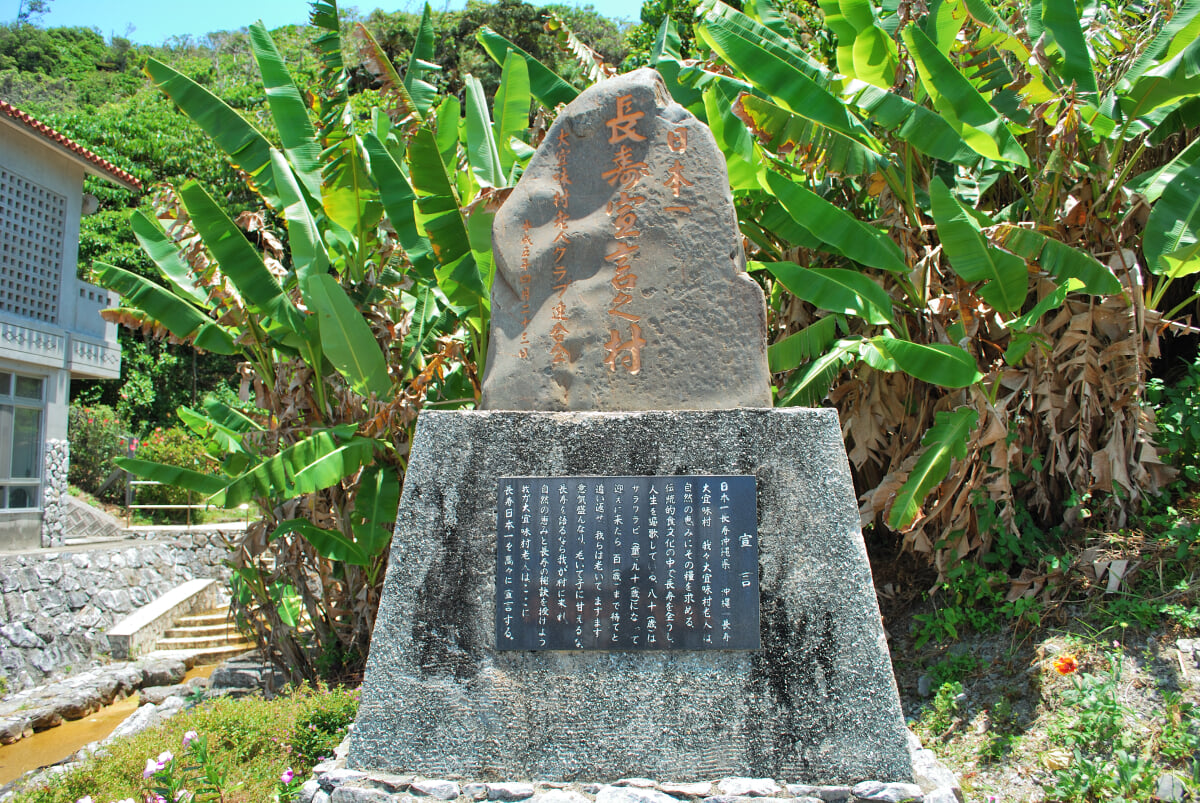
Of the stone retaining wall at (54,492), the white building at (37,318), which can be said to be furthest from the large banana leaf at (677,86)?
the stone retaining wall at (54,492)

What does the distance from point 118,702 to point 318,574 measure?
4.79 m

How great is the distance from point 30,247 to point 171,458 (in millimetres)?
5519

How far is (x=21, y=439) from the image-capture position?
10.8 meters

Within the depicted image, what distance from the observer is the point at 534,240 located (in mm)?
3363

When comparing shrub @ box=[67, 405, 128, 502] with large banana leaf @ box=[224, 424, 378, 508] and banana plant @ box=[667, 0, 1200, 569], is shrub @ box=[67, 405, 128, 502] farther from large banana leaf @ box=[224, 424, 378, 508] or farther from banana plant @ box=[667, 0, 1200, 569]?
banana plant @ box=[667, 0, 1200, 569]

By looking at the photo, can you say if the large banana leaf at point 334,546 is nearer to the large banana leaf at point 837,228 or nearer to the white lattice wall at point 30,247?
the large banana leaf at point 837,228

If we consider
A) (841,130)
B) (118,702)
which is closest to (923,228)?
(841,130)

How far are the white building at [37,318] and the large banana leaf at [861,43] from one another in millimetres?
9561

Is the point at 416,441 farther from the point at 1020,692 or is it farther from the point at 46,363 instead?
the point at 46,363

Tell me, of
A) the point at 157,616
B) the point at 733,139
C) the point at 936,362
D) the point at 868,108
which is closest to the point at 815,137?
the point at 868,108

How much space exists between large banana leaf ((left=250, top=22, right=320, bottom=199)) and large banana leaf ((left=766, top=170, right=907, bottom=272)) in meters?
3.22

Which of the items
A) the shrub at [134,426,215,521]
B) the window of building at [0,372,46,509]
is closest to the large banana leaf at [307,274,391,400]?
the window of building at [0,372,46,509]

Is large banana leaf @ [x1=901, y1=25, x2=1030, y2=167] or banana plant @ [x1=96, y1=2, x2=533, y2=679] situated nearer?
large banana leaf @ [x1=901, y1=25, x2=1030, y2=167]

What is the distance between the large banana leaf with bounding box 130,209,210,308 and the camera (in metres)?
6.00
